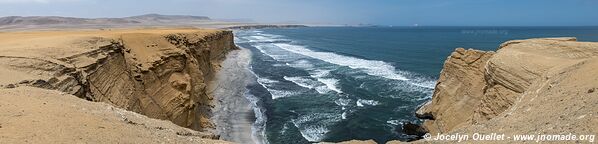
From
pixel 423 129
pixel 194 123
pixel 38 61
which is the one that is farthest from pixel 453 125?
pixel 38 61

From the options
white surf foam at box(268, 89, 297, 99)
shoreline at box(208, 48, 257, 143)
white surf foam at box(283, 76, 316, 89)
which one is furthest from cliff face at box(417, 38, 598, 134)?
white surf foam at box(283, 76, 316, 89)

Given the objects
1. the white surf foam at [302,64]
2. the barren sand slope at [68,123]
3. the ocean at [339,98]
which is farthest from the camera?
the white surf foam at [302,64]

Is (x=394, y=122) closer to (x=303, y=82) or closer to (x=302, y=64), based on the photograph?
(x=303, y=82)

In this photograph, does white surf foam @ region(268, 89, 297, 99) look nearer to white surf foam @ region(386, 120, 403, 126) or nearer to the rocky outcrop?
white surf foam @ region(386, 120, 403, 126)

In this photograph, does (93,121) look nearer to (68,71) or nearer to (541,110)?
(68,71)

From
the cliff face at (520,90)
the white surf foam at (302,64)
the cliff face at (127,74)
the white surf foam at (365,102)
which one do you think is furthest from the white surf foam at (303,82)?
the cliff face at (520,90)

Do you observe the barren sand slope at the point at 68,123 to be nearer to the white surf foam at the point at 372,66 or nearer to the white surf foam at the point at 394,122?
the white surf foam at the point at 394,122
